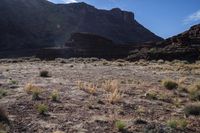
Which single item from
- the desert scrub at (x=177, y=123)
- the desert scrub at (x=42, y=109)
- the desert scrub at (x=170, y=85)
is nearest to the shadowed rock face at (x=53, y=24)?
the desert scrub at (x=170, y=85)

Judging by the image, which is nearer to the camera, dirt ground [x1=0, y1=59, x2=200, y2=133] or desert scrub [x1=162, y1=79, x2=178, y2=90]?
dirt ground [x1=0, y1=59, x2=200, y2=133]

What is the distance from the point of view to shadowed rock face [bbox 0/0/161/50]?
151875mm

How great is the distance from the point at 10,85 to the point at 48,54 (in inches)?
2655

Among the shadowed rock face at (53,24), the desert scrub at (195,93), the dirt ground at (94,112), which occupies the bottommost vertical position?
the dirt ground at (94,112)

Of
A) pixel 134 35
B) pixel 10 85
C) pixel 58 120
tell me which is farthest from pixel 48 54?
pixel 134 35

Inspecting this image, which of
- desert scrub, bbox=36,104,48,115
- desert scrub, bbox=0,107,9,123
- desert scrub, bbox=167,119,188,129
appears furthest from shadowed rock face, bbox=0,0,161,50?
desert scrub, bbox=167,119,188,129

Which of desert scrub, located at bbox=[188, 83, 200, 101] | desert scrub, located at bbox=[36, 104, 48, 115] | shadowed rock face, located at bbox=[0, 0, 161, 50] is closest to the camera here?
desert scrub, located at bbox=[36, 104, 48, 115]

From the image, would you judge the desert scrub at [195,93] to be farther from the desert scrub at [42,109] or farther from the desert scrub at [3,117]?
the desert scrub at [3,117]

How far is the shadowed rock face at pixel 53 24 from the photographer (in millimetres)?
151875

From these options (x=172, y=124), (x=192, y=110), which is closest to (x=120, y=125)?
(x=172, y=124)

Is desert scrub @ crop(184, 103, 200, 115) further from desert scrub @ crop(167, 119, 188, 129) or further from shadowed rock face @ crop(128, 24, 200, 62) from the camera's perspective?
shadowed rock face @ crop(128, 24, 200, 62)

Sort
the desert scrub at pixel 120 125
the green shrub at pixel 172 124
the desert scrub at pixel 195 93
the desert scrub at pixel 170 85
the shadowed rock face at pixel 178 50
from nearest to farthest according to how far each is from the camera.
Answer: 1. the desert scrub at pixel 120 125
2. the green shrub at pixel 172 124
3. the desert scrub at pixel 195 93
4. the desert scrub at pixel 170 85
5. the shadowed rock face at pixel 178 50

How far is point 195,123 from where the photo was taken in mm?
15938

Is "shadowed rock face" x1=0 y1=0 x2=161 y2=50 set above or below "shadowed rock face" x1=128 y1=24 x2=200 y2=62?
above
